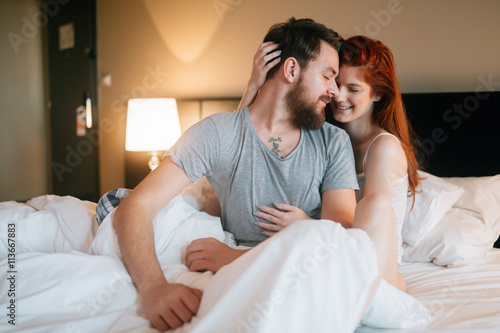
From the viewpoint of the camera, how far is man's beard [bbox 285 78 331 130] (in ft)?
5.03

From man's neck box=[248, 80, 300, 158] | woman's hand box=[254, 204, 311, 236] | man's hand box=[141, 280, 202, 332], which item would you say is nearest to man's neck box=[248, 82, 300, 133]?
man's neck box=[248, 80, 300, 158]

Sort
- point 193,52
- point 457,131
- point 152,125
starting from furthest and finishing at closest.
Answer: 1. point 193,52
2. point 152,125
3. point 457,131

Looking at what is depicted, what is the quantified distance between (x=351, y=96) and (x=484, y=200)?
803mm

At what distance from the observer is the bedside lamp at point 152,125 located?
114 inches

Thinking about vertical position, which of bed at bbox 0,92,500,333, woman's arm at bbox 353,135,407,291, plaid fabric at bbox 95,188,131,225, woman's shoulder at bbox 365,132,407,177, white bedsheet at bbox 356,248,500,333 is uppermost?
woman's shoulder at bbox 365,132,407,177

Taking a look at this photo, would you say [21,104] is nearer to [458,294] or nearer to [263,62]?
[263,62]

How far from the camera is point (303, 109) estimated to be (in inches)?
60.9

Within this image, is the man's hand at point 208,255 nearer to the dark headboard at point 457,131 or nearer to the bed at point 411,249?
the bed at point 411,249

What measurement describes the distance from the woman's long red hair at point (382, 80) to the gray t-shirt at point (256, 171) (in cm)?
27

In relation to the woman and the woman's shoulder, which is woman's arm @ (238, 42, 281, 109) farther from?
the woman's shoulder

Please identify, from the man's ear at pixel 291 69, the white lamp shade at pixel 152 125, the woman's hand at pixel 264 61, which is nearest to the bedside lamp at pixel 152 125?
the white lamp shade at pixel 152 125

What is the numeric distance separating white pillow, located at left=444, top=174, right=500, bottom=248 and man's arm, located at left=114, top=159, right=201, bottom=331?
4.14 ft

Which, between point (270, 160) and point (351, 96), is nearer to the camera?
point (270, 160)

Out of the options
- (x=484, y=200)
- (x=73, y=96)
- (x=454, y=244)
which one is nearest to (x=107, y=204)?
(x=454, y=244)
